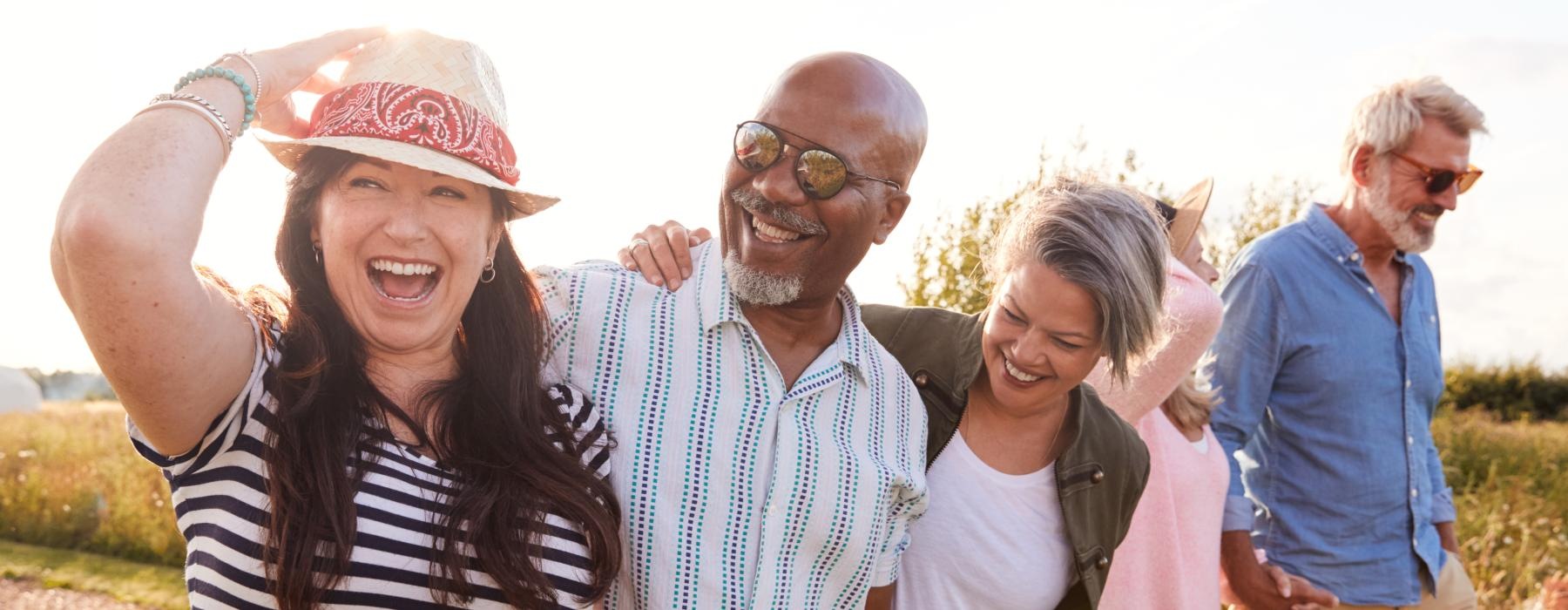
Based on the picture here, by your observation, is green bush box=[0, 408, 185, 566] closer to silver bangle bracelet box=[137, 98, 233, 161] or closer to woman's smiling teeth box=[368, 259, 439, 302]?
woman's smiling teeth box=[368, 259, 439, 302]

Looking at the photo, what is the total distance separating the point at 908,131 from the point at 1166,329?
3.82 feet

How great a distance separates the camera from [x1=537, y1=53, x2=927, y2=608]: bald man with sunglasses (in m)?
2.68

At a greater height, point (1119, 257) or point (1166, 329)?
point (1119, 257)

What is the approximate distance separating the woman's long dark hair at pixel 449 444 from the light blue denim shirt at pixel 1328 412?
2.96m

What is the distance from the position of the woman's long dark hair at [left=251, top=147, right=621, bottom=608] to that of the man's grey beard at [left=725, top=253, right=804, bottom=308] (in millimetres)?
485

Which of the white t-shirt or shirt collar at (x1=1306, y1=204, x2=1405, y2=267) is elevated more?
shirt collar at (x1=1306, y1=204, x2=1405, y2=267)

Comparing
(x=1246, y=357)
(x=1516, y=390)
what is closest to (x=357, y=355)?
(x=1246, y=357)

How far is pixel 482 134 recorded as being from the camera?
249 cm

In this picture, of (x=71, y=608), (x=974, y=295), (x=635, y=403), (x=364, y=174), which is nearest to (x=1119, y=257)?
(x=635, y=403)

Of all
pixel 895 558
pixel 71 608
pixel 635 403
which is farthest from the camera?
pixel 71 608

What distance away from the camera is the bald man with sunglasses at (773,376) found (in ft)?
8.78

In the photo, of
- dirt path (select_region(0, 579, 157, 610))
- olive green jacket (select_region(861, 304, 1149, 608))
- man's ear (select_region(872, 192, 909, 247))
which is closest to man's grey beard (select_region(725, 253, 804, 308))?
man's ear (select_region(872, 192, 909, 247))

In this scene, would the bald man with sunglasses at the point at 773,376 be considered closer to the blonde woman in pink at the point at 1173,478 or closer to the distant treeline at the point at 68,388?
the blonde woman in pink at the point at 1173,478

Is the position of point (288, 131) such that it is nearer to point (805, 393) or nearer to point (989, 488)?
point (805, 393)
